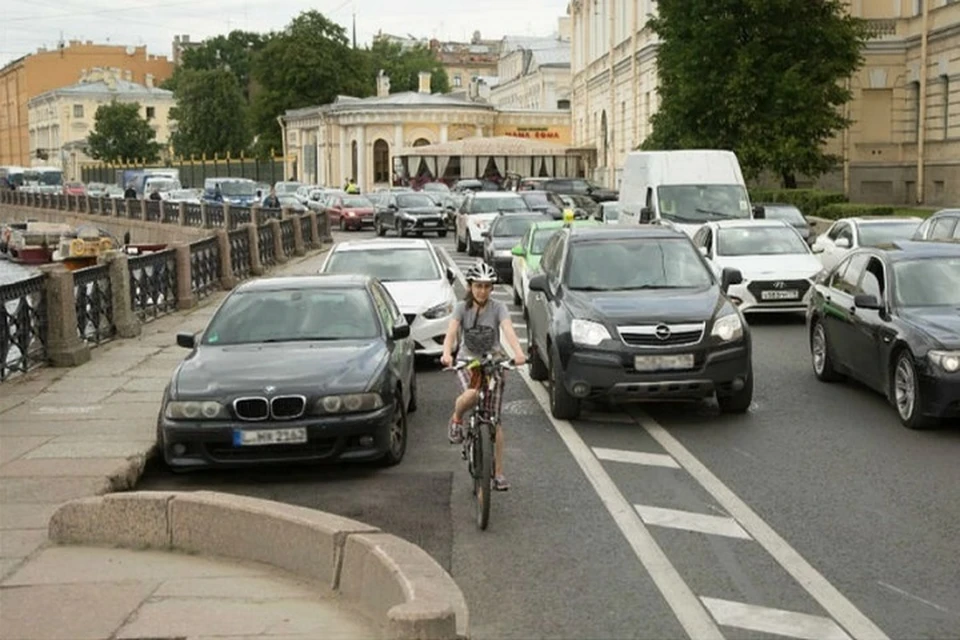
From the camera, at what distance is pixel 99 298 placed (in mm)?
18469

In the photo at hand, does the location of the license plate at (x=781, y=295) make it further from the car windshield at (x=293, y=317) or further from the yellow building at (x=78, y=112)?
the yellow building at (x=78, y=112)

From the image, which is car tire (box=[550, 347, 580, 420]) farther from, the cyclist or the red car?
the red car

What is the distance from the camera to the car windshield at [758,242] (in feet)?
71.1

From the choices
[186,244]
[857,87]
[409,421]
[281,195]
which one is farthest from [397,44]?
[409,421]

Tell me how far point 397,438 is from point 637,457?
75.2 inches

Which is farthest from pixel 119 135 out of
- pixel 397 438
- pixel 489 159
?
pixel 397 438

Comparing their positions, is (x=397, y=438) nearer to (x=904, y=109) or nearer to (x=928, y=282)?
(x=928, y=282)

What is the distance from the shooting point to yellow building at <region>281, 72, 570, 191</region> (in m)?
90.6

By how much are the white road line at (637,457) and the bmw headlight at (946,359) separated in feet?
8.03

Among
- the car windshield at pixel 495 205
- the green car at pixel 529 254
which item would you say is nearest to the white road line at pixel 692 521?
the green car at pixel 529 254

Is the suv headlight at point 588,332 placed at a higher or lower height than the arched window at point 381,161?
lower

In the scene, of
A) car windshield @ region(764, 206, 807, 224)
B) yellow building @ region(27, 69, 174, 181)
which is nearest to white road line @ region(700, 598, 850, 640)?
car windshield @ region(764, 206, 807, 224)

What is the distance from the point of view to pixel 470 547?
8359mm

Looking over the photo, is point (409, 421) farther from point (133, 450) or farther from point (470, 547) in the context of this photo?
point (470, 547)
